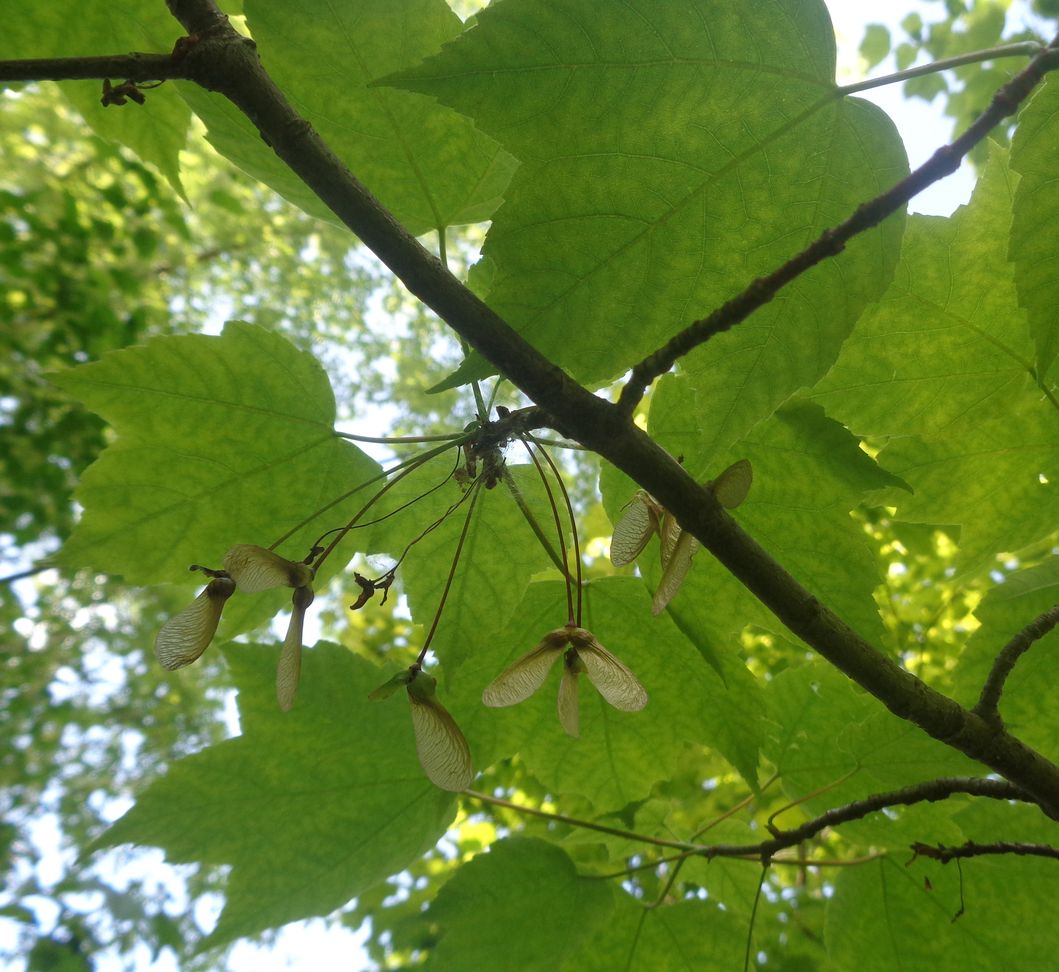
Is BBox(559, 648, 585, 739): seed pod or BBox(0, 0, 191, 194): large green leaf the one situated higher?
BBox(0, 0, 191, 194): large green leaf

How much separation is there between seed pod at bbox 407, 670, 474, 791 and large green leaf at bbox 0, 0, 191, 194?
0.69m

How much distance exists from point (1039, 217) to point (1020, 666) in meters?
0.50

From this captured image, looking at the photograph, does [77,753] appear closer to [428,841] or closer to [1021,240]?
[428,841]

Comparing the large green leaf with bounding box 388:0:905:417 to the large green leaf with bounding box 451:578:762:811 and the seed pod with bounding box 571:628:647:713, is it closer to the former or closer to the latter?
the seed pod with bounding box 571:628:647:713

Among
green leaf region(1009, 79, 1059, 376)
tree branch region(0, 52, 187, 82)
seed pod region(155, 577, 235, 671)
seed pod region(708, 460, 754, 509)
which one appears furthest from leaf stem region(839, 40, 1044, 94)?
seed pod region(155, 577, 235, 671)

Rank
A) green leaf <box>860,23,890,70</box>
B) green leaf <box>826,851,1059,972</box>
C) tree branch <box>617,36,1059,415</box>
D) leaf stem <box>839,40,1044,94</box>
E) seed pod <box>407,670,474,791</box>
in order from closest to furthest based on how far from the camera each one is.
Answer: tree branch <box>617,36,1059,415</box> < leaf stem <box>839,40,1044,94</box> < seed pod <box>407,670,474,791</box> < green leaf <box>826,851,1059,972</box> < green leaf <box>860,23,890,70</box>

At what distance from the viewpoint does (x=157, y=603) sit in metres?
5.36

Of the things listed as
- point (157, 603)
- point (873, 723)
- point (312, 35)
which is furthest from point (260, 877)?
point (157, 603)

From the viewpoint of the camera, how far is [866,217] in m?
0.47

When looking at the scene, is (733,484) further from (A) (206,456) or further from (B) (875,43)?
(B) (875,43)

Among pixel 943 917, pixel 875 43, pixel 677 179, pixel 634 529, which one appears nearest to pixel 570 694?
pixel 634 529

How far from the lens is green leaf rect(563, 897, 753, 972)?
1018 mm

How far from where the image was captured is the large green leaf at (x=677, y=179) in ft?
1.82

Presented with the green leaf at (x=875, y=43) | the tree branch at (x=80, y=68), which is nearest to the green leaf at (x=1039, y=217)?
the tree branch at (x=80, y=68)
